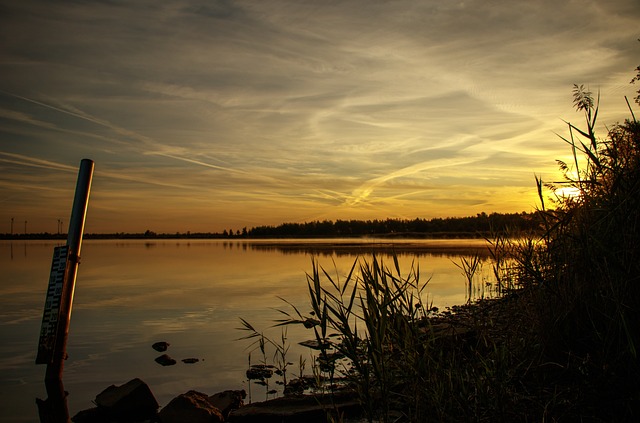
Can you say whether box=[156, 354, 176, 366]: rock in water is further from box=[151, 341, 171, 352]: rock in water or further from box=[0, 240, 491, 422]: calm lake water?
box=[151, 341, 171, 352]: rock in water

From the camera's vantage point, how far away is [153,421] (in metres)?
7.77

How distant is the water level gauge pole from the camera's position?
30.3ft

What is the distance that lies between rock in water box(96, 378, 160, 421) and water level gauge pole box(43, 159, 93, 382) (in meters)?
2.01

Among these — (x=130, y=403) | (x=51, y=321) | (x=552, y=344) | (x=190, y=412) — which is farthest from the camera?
(x=51, y=321)

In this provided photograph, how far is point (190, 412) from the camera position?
7074 millimetres

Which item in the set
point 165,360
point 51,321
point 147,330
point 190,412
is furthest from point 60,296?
point 147,330

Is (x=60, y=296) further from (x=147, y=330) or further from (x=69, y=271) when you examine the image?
(x=147, y=330)

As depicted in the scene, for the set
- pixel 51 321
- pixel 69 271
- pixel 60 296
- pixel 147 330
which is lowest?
pixel 147 330

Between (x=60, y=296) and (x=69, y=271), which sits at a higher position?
(x=69, y=271)

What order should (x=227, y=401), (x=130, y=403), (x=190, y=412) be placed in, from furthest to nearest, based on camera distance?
(x=227, y=401) → (x=130, y=403) → (x=190, y=412)

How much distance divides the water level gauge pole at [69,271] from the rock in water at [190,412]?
10.7 feet

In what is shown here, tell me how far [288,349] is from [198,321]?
5.53m

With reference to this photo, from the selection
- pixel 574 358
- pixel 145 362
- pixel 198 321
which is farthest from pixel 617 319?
pixel 198 321

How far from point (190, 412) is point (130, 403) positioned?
1286mm
